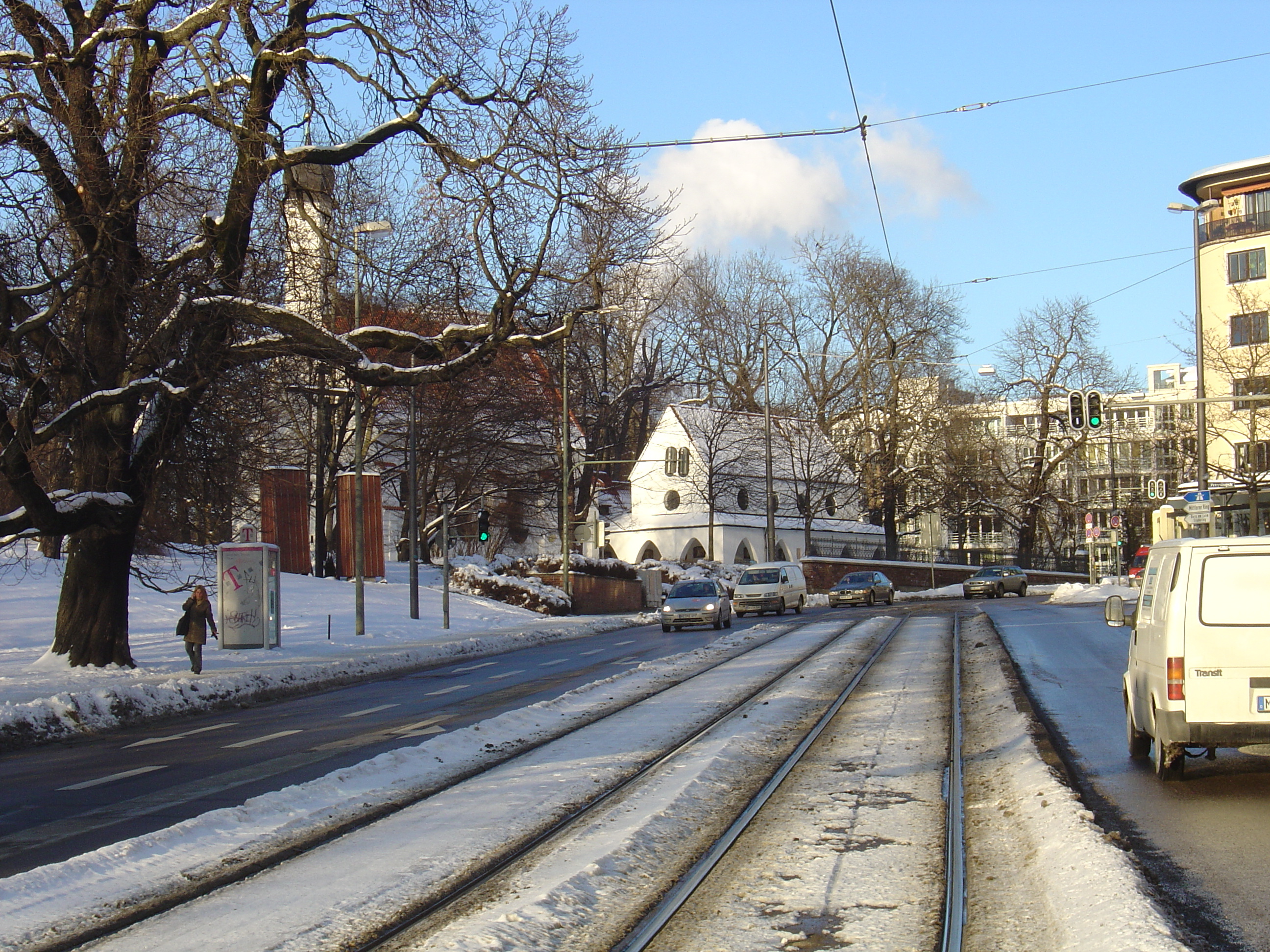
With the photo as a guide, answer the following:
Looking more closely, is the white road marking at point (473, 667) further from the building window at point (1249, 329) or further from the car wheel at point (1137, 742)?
the building window at point (1249, 329)

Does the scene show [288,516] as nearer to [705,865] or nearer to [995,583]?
[995,583]

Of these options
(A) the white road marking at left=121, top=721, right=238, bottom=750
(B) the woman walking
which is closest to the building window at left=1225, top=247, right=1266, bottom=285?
(B) the woman walking

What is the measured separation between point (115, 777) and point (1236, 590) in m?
9.32

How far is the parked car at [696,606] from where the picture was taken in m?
33.3

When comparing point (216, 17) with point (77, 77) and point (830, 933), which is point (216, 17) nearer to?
point (77, 77)

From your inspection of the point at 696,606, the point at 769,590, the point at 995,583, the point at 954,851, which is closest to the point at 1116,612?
the point at 954,851

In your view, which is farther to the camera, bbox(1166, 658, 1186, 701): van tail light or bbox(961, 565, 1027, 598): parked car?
bbox(961, 565, 1027, 598): parked car

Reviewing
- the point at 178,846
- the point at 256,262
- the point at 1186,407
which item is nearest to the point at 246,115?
the point at 256,262

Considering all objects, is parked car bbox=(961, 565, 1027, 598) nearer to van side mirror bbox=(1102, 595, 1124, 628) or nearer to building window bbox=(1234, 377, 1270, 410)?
building window bbox=(1234, 377, 1270, 410)

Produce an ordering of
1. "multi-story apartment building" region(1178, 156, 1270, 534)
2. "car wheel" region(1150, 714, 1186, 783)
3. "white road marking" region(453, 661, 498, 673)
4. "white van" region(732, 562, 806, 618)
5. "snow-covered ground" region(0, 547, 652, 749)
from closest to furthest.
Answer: "car wheel" region(1150, 714, 1186, 783) < "snow-covered ground" region(0, 547, 652, 749) < "white road marking" region(453, 661, 498, 673) < "white van" region(732, 562, 806, 618) < "multi-story apartment building" region(1178, 156, 1270, 534)

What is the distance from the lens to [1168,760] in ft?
30.5

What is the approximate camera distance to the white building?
67.5 metres

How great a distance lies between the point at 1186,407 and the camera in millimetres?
58594

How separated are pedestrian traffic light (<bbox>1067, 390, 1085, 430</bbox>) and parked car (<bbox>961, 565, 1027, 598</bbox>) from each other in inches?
930
